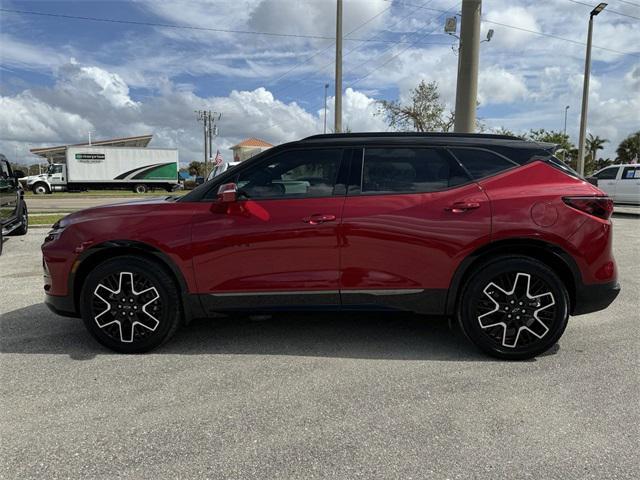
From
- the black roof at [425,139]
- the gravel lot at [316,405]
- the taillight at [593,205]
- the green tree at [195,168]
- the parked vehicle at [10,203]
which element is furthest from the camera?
the green tree at [195,168]

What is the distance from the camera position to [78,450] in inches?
96.9

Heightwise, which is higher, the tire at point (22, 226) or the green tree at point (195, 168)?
the green tree at point (195, 168)

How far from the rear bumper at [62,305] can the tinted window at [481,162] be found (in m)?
3.31

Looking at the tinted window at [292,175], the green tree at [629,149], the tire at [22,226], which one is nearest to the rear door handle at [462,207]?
the tinted window at [292,175]

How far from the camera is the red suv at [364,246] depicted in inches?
138

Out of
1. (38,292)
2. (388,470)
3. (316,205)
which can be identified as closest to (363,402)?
(388,470)

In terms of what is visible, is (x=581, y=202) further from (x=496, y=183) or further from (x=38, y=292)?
(x=38, y=292)

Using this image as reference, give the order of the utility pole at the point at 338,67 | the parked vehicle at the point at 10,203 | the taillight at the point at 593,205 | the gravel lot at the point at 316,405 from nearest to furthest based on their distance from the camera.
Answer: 1. the gravel lot at the point at 316,405
2. the taillight at the point at 593,205
3. the parked vehicle at the point at 10,203
4. the utility pole at the point at 338,67

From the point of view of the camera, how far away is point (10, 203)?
29.7 feet

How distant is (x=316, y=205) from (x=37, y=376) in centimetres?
239

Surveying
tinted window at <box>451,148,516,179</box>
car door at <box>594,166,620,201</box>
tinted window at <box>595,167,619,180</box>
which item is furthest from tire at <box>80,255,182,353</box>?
tinted window at <box>595,167,619,180</box>

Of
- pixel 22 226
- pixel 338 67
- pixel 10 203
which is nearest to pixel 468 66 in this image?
pixel 338 67

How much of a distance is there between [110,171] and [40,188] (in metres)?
5.11

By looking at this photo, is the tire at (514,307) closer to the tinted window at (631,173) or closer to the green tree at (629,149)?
the tinted window at (631,173)
